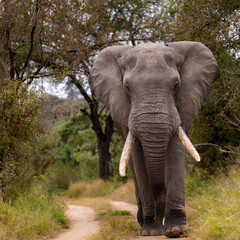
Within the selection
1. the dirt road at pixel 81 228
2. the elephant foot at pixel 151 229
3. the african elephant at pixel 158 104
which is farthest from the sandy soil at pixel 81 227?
the african elephant at pixel 158 104

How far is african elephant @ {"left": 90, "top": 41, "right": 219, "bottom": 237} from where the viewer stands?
6715 millimetres

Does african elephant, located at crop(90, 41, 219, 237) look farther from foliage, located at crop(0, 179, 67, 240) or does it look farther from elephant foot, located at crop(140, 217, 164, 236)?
foliage, located at crop(0, 179, 67, 240)

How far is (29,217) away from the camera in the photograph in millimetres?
8289

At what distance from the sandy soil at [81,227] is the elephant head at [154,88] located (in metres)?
2.12

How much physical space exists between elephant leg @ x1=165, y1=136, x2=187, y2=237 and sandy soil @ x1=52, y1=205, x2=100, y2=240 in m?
1.51

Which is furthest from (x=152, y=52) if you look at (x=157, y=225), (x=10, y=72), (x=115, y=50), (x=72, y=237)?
(x=10, y=72)

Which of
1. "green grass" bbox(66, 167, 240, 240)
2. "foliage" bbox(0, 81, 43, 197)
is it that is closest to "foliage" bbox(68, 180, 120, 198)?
"green grass" bbox(66, 167, 240, 240)

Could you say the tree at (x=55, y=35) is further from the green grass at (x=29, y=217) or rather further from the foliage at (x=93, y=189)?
the foliage at (x=93, y=189)

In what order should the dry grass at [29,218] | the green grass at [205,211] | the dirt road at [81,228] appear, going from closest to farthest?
the green grass at [205,211] → the dry grass at [29,218] → the dirt road at [81,228]

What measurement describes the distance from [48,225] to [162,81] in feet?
11.8

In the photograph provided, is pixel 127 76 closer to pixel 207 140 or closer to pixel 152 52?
pixel 152 52

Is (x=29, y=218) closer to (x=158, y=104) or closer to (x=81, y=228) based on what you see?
(x=81, y=228)

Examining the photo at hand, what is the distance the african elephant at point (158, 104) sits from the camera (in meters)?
6.71

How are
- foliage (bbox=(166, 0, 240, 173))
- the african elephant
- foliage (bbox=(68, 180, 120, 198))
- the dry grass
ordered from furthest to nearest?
foliage (bbox=(68, 180, 120, 198)) < foliage (bbox=(166, 0, 240, 173)) < the dry grass < the african elephant
